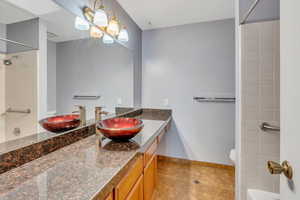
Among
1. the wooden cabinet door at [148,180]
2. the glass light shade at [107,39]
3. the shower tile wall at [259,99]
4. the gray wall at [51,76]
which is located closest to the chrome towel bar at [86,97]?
the gray wall at [51,76]

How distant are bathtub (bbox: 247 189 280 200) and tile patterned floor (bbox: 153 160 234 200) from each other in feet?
1.87

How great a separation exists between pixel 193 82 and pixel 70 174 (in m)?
2.11

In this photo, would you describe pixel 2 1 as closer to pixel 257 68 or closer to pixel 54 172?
pixel 54 172

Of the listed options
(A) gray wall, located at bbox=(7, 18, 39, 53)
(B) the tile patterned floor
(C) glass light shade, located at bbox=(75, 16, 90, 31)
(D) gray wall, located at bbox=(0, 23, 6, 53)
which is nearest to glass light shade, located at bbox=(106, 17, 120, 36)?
(C) glass light shade, located at bbox=(75, 16, 90, 31)

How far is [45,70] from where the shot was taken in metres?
1.01

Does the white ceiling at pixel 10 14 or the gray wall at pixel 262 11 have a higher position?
the gray wall at pixel 262 11

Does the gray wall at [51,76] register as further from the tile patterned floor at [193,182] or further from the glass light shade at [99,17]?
the tile patterned floor at [193,182]

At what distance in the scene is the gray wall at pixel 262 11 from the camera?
1.21 m

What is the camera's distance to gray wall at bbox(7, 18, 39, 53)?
76 centimetres

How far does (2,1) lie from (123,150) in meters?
1.10

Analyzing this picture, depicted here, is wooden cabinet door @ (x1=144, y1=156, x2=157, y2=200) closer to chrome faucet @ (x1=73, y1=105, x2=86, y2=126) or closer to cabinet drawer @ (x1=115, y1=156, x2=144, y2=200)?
cabinet drawer @ (x1=115, y1=156, x2=144, y2=200)

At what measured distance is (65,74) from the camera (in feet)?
4.03

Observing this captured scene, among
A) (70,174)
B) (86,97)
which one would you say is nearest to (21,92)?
(70,174)
